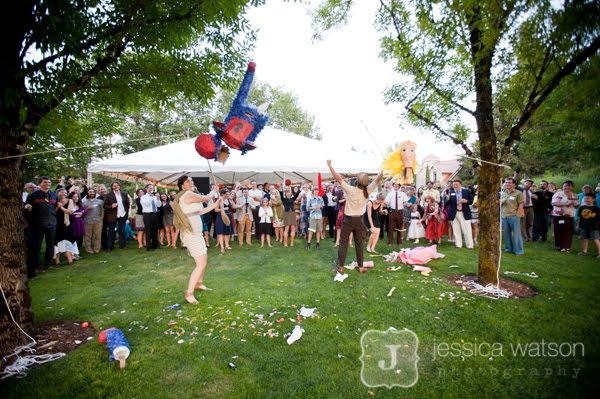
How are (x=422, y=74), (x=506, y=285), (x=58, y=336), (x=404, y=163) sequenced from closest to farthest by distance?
(x=58, y=336) < (x=404, y=163) < (x=422, y=74) < (x=506, y=285)

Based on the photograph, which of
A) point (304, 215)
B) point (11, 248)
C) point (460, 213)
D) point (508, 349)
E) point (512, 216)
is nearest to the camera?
point (508, 349)

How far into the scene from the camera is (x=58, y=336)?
395 cm

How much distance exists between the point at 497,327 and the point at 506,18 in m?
3.68

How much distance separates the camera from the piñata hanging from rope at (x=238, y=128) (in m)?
3.87

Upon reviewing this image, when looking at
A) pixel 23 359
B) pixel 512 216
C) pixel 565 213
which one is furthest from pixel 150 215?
pixel 565 213

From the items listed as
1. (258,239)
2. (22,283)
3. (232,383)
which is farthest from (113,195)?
(232,383)

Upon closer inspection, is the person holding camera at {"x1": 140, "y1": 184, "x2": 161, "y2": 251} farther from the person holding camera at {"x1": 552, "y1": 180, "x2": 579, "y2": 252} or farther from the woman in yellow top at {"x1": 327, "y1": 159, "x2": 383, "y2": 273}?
the person holding camera at {"x1": 552, "y1": 180, "x2": 579, "y2": 252}

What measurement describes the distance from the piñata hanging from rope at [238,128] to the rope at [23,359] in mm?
2867

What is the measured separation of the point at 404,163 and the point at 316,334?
269 centimetres

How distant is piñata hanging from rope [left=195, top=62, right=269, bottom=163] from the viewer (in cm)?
387

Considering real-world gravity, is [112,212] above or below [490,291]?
above

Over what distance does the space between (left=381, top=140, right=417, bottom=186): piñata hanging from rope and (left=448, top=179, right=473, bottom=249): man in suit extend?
18.9ft

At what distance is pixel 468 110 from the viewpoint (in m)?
5.07

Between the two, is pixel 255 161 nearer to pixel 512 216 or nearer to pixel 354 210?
pixel 354 210
